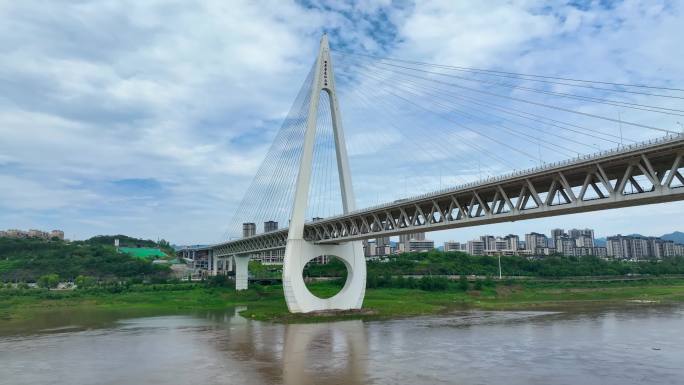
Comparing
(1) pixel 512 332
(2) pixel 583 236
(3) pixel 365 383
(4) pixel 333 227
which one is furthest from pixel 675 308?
(2) pixel 583 236

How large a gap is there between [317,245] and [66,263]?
6314 centimetres

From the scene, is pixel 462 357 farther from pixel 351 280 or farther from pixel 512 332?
pixel 351 280

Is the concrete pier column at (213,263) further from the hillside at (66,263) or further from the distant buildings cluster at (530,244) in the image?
the distant buildings cluster at (530,244)

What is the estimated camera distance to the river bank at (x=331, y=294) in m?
47.5

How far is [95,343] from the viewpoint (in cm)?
2961

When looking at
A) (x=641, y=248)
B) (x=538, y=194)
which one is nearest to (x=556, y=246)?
(x=641, y=248)

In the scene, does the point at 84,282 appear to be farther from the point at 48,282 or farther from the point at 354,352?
the point at 354,352

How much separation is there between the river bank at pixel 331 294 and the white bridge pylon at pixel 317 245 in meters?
1.50

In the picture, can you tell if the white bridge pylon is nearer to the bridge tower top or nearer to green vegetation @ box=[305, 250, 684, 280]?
the bridge tower top

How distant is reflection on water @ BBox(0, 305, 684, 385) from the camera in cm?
1978

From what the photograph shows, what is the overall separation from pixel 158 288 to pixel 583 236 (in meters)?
166

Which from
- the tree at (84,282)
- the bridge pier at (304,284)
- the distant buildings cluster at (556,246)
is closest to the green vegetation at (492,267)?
the tree at (84,282)

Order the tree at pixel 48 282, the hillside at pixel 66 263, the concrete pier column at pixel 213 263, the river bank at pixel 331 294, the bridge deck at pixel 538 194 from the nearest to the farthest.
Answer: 1. the bridge deck at pixel 538 194
2. the river bank at pixel 331 294
3. the tree at pixel 48 282
4. the hillside at pixel 66 263
5. the concrete pier column at pixel 213 263

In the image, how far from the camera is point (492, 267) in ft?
316
